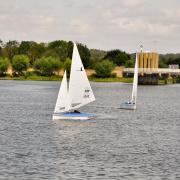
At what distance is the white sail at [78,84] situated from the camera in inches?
3044

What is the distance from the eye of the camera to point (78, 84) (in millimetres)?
77750

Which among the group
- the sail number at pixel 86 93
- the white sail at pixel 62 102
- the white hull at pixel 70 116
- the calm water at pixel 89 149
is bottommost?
the calm water at pixel 89 149

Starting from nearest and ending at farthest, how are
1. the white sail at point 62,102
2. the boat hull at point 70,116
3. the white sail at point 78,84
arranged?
1. the white sail at point 78,84
2. the white sail at point 62,102
3. the boat hull at point 70,116

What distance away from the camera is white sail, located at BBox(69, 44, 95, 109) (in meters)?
77.3

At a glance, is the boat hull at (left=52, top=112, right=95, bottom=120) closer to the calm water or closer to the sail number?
the calm water

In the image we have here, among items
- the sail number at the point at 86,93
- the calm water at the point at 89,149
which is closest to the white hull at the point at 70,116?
the calm water at the point at 89,149

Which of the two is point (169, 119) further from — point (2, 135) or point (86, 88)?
point (2, 135)

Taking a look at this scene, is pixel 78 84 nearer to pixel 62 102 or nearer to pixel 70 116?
pixel 62 102

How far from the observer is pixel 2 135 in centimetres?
6644

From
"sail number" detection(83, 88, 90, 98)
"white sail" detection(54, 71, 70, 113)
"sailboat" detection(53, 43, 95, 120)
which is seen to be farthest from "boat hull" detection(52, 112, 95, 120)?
"sail number" detection(83, 88, 90, 98)

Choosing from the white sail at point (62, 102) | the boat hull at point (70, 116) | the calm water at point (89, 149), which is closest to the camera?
the calm water at point (89, 149)

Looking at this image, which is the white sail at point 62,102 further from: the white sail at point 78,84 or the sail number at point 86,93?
the sail number at point 86,93

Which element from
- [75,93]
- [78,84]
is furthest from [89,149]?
[78,84]

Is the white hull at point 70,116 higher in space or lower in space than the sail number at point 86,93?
lower
